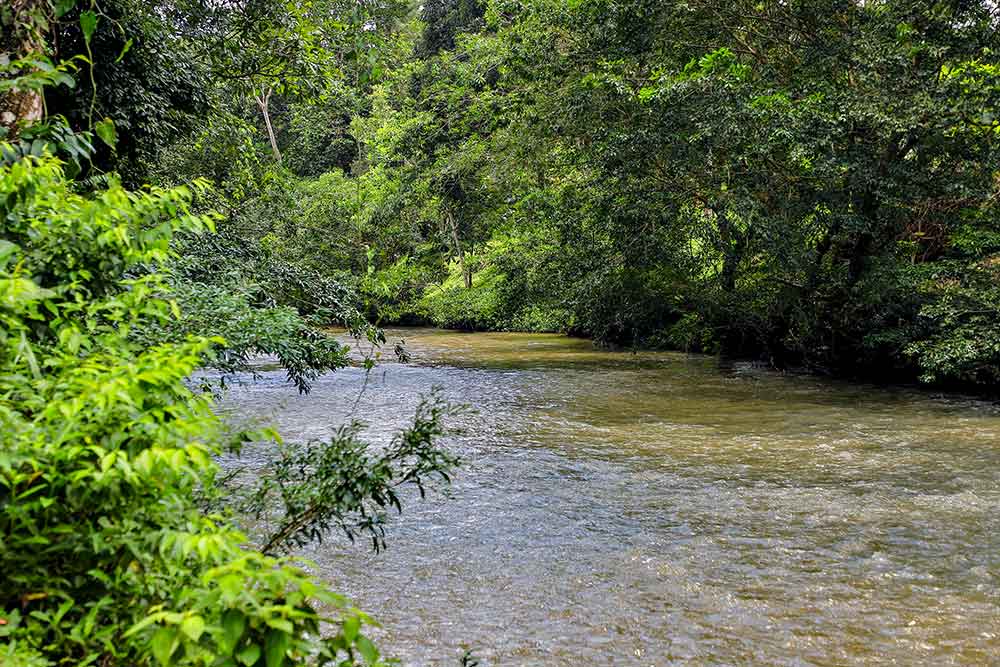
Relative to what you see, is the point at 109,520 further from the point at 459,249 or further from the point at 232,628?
the point at 459,249

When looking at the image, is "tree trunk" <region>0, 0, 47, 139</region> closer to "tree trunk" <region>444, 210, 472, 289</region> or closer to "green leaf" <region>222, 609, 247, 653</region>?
"green leaf" <region>222, 609, 247, 653</region>

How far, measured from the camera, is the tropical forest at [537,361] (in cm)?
199

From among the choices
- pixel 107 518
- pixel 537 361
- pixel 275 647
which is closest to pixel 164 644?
pixel 275 647

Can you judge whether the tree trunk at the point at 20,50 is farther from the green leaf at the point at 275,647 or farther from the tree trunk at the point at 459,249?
the tree trunk at the point at 459,249

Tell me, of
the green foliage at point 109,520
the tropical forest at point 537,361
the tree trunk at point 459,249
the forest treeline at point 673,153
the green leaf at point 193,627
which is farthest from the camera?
the tree trunk at point 459,249

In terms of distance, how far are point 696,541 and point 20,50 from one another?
5833 millimetres

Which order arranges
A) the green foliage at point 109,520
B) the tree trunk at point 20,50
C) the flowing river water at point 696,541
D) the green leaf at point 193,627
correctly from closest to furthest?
1. the green leaf at point 193,627
2. the green foliage at point 109,520
3. the tree trunk at point 20,50
4. the flowing river water at point 696,541

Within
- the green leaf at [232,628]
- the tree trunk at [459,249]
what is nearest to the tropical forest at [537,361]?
the green leaf at [232,628]

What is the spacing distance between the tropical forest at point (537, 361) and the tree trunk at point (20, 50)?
27 millimetres

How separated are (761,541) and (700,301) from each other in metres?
12.7

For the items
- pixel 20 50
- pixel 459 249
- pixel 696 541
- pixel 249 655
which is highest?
pixel 459 249

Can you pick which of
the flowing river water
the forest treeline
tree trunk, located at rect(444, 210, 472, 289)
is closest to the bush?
the forest treeline

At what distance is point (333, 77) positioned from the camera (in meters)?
8.97

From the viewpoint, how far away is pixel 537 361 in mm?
20656
